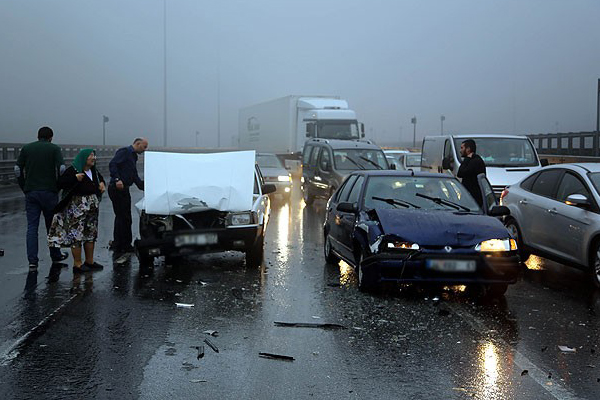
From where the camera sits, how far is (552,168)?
10055mm

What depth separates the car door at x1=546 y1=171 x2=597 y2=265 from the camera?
8.57 m

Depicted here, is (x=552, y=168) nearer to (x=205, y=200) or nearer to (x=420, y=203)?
(x=420, y=203)

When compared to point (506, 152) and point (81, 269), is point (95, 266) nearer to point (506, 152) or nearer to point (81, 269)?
point (81, 269)

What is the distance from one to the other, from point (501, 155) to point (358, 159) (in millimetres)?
4216

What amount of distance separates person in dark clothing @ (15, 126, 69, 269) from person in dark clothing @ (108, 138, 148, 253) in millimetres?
1426

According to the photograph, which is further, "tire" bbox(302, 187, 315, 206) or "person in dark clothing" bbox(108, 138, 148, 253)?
"tire" bbox(302, 187, 315, 206)

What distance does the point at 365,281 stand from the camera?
7715mm

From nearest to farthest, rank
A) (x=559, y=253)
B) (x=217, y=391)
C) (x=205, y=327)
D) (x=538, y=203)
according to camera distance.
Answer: (x=217, y=391) < (x=205, y=327) < (x=559, y=253) < (x=538, y=203)

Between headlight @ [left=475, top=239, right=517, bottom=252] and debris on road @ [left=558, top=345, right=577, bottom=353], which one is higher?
headlight @ [left=475, top=239, right=517, bottom=252]

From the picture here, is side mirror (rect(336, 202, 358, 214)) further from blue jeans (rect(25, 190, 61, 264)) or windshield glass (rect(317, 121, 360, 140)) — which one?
windshield glass (rect(317, 121, 360, 140))

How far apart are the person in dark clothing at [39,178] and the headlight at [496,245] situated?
17.4 feet

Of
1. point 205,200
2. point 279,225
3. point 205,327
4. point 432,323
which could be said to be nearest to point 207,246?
point 205,200

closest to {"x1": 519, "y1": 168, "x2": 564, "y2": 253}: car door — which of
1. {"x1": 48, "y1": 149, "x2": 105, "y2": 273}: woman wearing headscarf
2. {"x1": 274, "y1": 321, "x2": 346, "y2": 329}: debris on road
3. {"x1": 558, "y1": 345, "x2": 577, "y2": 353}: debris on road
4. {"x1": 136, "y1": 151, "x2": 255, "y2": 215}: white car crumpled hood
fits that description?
{"x1": 558, "y1": 345, "x2": 577, "y2": 353}: debris on road

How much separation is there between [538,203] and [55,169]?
6.41 metres
